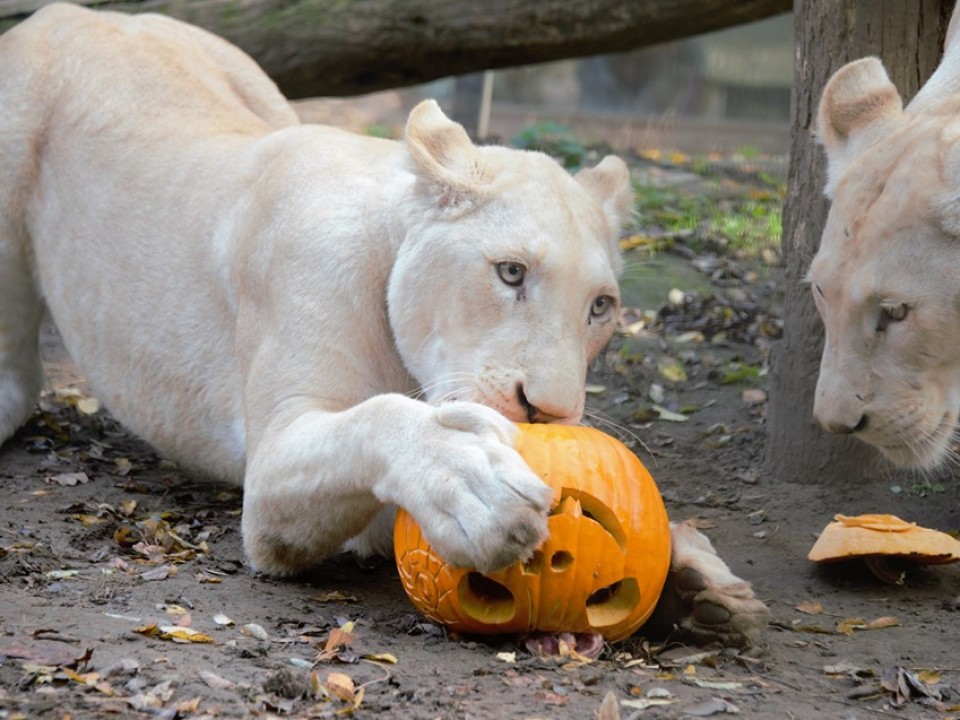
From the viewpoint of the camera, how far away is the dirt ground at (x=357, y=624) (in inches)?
113

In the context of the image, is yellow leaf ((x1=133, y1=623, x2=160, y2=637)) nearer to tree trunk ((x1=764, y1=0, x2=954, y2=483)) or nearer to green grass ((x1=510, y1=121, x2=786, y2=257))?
tree trunk ((x1=764, y1=0, x2=954, y2=483))

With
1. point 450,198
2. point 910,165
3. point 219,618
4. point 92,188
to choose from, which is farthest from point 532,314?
point 92,188

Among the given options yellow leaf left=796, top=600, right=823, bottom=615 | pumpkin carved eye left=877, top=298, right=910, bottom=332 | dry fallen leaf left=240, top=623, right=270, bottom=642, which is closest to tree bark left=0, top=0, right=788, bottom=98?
pumpkin carved eye left=877, top=298, right=910, bottom=332

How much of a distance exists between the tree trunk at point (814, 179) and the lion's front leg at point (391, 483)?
6.73 ft

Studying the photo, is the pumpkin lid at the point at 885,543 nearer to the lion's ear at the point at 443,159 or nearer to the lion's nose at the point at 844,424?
the lion's nose at the point at 844,424

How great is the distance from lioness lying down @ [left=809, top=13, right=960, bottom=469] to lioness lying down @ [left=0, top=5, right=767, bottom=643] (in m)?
0.67

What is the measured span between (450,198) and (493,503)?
1.11m

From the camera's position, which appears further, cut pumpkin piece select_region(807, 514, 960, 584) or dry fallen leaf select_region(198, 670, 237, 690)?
cut pumpkin piece select_region(807, 514, 960, 584)

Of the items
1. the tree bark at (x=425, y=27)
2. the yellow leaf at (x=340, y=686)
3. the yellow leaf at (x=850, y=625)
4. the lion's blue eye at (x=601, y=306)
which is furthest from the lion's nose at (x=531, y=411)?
the tree bark at (x=425, y=27)

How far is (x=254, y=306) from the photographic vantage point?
4.26 metres

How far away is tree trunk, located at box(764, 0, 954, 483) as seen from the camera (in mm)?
4957

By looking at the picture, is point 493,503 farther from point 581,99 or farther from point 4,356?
point 581,99

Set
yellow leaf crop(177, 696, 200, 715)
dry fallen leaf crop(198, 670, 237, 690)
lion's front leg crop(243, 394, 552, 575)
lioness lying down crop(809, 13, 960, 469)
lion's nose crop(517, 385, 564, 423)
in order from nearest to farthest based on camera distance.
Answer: yellow leaf crop(177, 696, 200, 715) → dry fallen leaf crop(198, 670, 237, 690) → lion's front leg crop(243, 394, 552, 575) → lion's nose crop(517, 385, 564, 423) → lioness lying down crop(809, 13, 960, 469)

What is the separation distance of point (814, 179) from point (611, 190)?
119 centimetres
